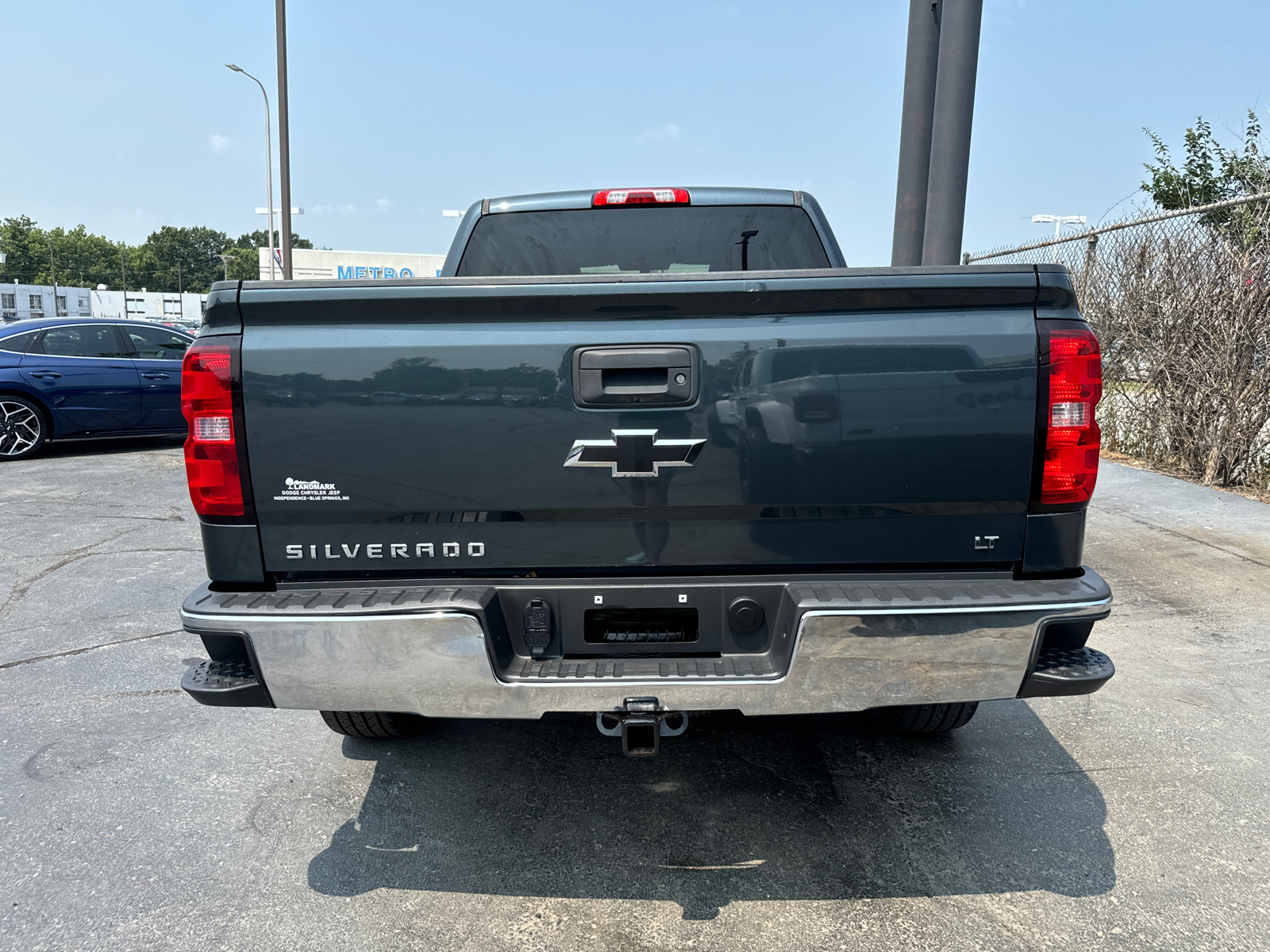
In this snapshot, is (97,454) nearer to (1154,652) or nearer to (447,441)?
(447,441)

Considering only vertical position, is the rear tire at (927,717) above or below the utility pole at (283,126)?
below

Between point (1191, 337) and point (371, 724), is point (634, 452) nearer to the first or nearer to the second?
point (371, 724)

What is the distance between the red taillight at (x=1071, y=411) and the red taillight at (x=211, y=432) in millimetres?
2127

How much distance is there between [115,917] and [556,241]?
3094 millimetres

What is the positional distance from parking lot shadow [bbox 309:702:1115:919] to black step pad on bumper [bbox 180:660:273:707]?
649 mm

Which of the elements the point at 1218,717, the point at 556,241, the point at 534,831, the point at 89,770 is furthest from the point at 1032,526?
the point at 89,770

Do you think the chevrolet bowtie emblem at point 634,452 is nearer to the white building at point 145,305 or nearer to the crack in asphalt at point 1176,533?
the crack in asphalt at point 1176,533

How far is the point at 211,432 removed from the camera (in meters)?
2.30

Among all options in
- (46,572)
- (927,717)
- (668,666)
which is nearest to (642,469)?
(668,666)

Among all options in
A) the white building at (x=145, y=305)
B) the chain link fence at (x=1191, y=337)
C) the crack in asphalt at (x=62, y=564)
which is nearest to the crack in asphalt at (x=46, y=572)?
the crack in asphalt at (x=62, y=564)

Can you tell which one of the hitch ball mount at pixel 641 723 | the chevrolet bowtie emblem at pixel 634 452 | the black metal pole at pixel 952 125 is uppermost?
the black metal pole at pixel 952 125

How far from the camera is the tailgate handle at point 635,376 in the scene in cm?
227

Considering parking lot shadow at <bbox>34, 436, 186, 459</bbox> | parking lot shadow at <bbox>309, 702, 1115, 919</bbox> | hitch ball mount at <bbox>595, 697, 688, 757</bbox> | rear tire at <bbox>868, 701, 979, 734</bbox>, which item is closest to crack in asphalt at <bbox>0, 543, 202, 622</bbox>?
parking lot shadow at <bbox>309, 702, 1115, 919</bbox>

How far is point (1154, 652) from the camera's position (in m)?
4.41
